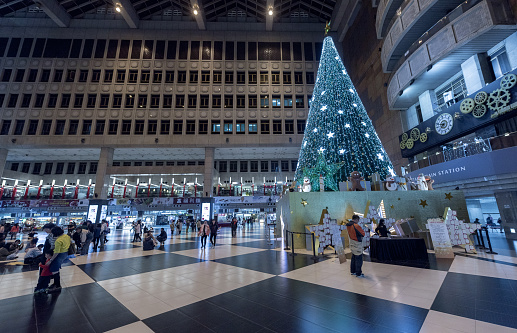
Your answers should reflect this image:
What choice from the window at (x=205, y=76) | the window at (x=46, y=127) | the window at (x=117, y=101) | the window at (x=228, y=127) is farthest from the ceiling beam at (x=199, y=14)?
the window at (x=46, y=127)

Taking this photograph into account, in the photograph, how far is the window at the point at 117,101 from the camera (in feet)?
97.3

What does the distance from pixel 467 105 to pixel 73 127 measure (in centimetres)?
4102

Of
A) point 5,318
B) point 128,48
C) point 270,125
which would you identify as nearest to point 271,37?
point 270,125

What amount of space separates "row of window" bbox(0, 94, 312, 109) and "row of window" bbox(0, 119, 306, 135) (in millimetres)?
2269

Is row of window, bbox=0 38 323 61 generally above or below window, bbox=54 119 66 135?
above

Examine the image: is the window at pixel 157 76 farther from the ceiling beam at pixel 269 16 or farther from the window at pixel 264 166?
the window at pixel 264 166

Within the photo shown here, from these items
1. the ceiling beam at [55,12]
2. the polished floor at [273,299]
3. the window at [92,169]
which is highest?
the ceiling beam at [55,12]

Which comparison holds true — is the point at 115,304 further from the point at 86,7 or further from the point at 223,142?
the point at 86,7

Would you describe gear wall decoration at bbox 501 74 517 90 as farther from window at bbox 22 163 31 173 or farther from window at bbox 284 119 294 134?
window at bbox 22 163 31 173

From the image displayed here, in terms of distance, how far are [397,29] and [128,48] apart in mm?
34819

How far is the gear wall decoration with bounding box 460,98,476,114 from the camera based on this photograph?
1387cm

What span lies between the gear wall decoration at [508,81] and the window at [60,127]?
139ft

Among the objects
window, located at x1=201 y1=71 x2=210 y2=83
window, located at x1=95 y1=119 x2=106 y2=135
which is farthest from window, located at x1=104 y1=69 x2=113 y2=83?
window, located at x1=201 y1=71 x2=210 y2=83

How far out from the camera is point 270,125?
3011 centimetres
